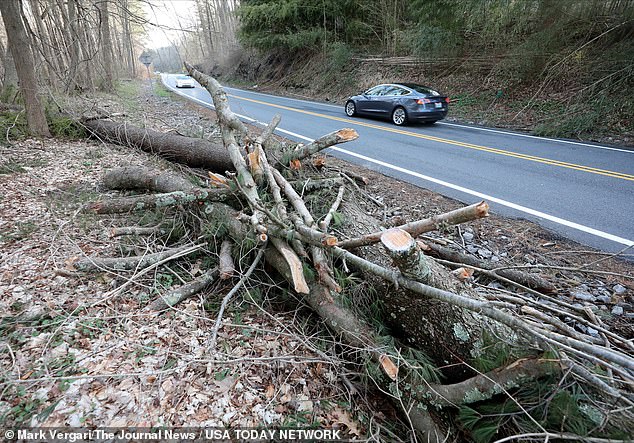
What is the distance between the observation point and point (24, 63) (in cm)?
778

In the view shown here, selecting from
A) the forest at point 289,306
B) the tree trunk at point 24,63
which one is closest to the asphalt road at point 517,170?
the forest at point 289,306

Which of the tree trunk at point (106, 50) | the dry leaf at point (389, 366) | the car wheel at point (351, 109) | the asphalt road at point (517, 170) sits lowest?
the dry leaf at point (389, 366)

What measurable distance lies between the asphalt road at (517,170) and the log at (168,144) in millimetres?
3435

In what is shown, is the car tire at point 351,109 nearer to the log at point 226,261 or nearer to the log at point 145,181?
the log at point 145,181

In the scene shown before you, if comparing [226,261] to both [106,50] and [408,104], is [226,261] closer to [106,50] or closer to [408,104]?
[408,104]

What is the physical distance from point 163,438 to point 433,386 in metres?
1.89

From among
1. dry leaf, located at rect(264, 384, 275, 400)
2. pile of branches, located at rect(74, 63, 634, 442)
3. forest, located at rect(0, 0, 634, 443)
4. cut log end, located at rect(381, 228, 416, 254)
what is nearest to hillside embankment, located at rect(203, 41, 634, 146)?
forest, located at rect(0, 0, 634, 443)

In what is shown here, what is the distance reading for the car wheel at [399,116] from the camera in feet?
38.4

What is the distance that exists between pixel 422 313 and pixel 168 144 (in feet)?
18.7

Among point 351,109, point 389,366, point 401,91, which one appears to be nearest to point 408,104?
point 401,91

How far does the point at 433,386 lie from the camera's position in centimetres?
252

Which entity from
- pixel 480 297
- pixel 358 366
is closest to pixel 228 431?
pixel 358 366

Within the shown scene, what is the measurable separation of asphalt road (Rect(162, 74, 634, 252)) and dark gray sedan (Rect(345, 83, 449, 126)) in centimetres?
41

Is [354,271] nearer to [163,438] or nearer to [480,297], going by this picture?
[480,297]
